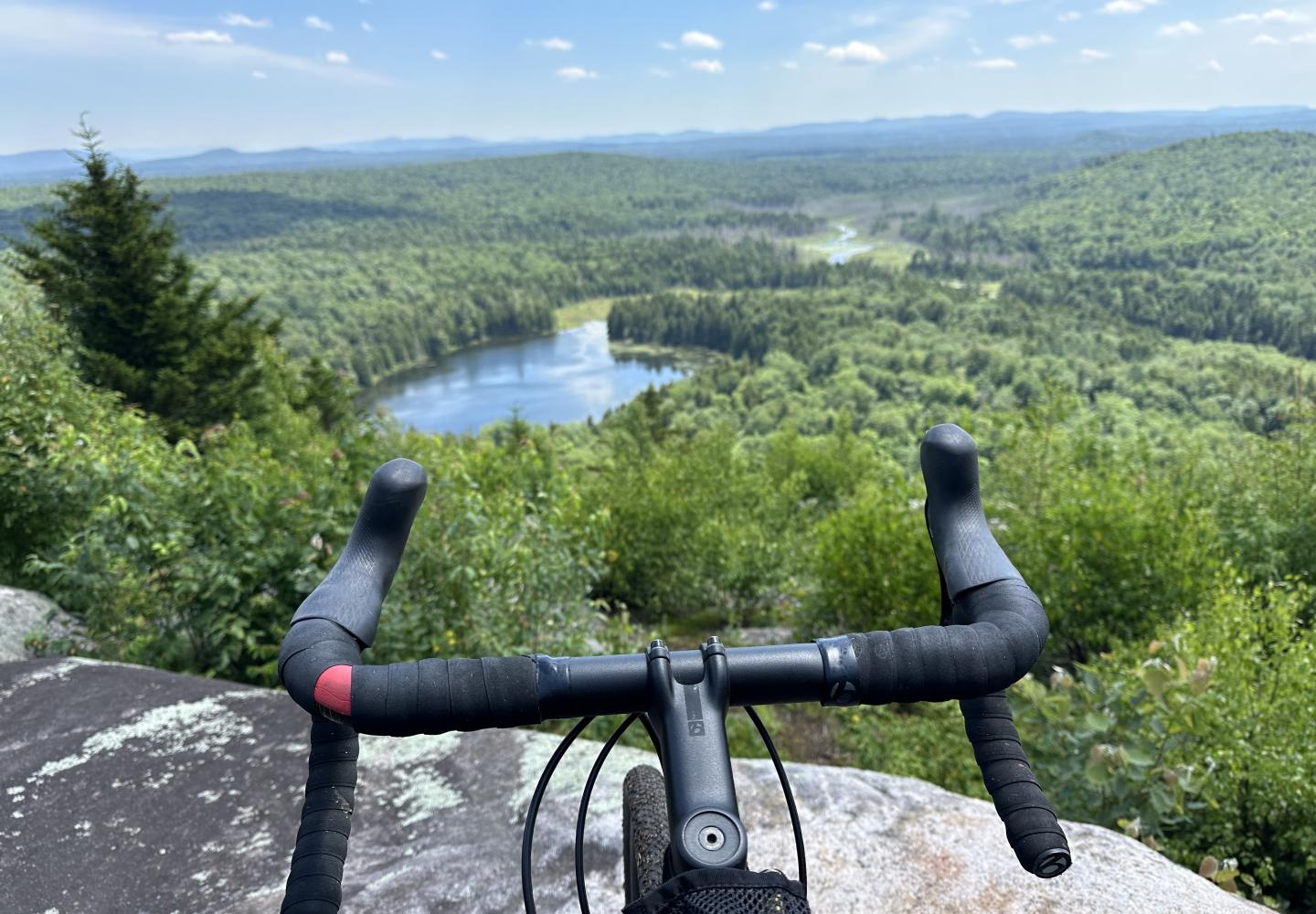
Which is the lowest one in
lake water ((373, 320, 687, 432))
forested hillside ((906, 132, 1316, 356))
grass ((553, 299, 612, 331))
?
lake water ((373, 320, 687, 432))

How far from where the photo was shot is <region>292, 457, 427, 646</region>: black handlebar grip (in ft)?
3.97

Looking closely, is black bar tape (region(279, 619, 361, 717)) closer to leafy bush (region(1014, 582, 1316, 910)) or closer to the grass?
leafy bush (region(1014, 582, 1316, 910))

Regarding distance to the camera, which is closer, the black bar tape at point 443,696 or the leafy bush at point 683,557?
the black bar tape at point 443,696

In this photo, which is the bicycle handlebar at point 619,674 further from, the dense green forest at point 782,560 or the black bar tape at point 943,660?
the dense green forest at point 782,560

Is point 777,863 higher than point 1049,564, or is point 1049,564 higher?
point 777,863

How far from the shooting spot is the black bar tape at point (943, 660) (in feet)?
3.72

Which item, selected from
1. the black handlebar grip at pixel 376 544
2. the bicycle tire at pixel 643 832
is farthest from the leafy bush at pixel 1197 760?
the black handlebar grip at pixel 376 544

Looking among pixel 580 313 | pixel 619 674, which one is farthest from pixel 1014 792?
pixel 580 313

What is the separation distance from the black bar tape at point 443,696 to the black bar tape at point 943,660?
0.51 metres

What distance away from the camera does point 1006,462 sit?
10.0m

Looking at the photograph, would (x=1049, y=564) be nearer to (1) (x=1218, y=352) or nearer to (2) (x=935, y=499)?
(2) (x=935, y=499)

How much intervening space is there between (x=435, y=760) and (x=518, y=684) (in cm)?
228

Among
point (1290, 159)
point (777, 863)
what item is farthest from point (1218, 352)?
point (777, 863)

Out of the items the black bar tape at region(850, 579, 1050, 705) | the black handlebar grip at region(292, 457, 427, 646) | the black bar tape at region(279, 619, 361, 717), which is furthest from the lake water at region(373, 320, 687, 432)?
the black bar tape at region(850, 579, 1050, 705)
